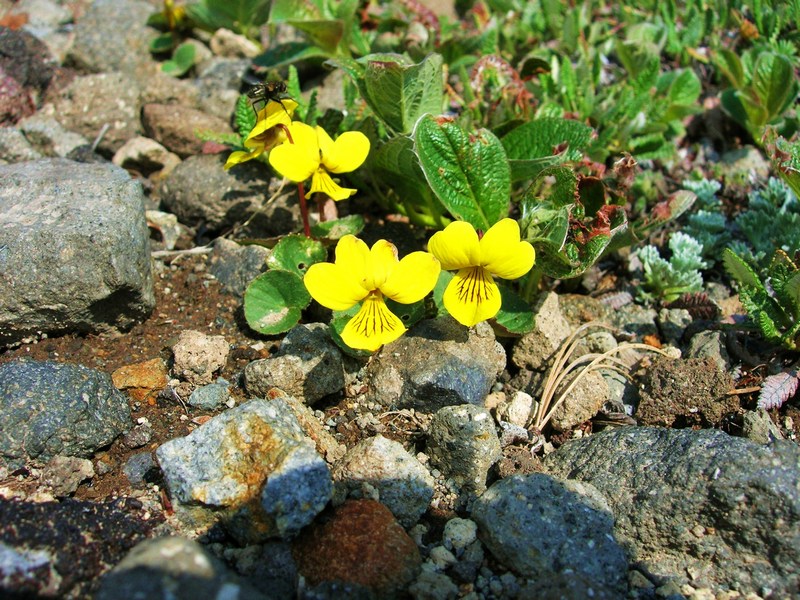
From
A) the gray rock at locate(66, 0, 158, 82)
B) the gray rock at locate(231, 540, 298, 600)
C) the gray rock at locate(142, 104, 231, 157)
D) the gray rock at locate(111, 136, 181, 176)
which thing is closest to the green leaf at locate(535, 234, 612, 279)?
the gray rock at locate(231, 540, 298, 600)

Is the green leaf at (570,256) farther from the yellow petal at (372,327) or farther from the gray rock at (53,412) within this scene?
the gray rock at (53,412)

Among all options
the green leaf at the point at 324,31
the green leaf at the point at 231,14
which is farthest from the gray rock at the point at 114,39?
the green leaf at the point at 324,31

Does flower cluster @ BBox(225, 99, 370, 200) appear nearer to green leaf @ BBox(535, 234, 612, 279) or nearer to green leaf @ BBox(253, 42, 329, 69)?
green leaf @ BBox(535, 234, 612, 279)

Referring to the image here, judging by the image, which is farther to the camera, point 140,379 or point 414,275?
point 140,379

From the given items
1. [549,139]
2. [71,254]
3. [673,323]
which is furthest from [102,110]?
[673,323]

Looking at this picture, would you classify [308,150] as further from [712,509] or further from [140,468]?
[712,509]

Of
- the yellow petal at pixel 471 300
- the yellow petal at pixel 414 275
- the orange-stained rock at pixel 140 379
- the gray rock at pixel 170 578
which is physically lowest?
the orange-stained rock at pixel 140 379

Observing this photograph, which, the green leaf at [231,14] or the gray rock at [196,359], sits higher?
the green leaf at [231,14]
